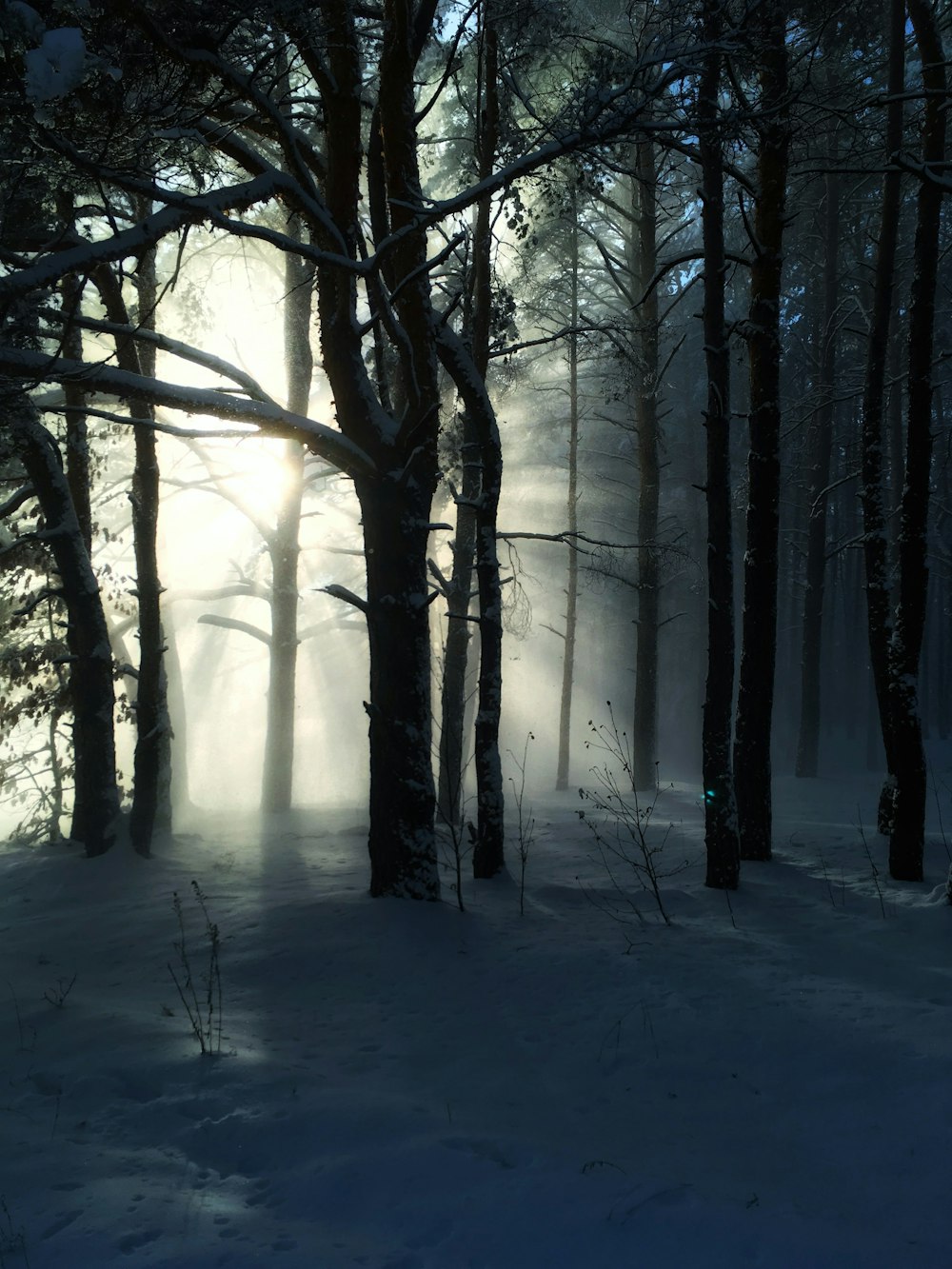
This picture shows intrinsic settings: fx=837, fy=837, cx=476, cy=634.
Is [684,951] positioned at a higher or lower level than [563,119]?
lower

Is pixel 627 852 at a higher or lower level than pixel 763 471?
lower

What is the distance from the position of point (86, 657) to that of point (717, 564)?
792 cm

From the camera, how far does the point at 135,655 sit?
115 feet

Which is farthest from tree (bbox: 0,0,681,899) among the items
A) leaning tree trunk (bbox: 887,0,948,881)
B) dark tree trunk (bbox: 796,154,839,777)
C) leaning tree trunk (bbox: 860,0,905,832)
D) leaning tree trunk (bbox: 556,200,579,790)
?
dark tree trunk (bbox: 796,154,839,777)

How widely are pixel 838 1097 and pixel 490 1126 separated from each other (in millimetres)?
1631

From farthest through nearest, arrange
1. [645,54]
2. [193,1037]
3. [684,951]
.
→ [645,54], [684,951], [193,1037]

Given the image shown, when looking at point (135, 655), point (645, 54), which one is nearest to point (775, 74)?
point (645, 54)

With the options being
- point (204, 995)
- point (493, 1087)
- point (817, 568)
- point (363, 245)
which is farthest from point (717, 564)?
point (817, 568)

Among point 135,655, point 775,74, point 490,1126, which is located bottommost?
point 490,1126

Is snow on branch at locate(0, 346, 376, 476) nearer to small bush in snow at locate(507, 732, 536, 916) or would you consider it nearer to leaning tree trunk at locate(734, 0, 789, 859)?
small bush in snow at locate(507, 732, 536, 916)

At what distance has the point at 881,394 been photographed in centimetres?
1023

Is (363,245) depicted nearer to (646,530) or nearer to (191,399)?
(191,399)

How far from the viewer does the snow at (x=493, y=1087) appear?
115 inches

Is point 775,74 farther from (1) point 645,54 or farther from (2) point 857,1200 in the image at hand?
(2) point 857,1200
